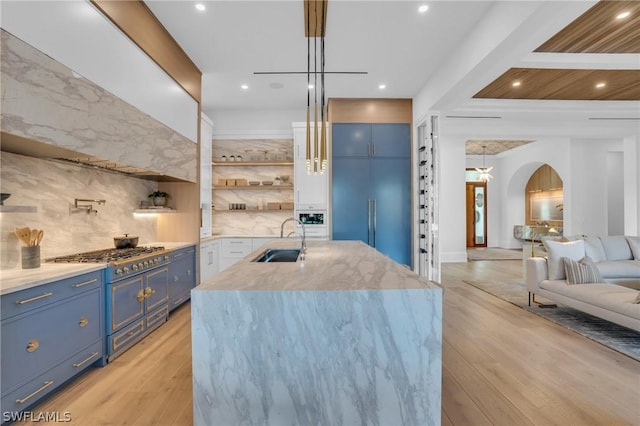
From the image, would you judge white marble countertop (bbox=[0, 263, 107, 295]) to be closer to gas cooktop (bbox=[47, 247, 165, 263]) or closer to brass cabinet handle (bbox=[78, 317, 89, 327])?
gas cooktop (bbox=[47, 247, 165, 263])

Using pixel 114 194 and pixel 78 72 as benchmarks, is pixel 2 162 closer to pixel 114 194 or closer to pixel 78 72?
pixel 78 72

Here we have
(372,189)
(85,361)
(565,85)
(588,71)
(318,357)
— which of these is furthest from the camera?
(372,189)

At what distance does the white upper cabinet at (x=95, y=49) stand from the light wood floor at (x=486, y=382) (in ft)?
7.54

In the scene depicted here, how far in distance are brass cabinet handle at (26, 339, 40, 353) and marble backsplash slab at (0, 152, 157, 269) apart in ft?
2.35

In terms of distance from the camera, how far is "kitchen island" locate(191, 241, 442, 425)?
5.16ft

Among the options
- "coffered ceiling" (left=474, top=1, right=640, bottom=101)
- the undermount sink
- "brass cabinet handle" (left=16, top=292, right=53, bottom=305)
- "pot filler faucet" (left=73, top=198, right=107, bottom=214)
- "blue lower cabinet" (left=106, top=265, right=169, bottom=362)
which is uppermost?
"coffered ceiling" (left=474, top=1, right=640, bottom=101)

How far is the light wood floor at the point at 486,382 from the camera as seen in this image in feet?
5.95

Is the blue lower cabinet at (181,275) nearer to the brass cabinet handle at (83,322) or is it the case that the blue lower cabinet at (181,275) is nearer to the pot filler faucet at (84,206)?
the pot filler faucet at (84,206)

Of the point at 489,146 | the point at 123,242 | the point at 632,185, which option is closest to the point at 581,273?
the point at 123,242

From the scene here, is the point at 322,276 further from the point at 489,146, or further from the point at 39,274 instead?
the point at 489,146

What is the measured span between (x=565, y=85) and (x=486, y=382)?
5187mm

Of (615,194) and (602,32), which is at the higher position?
(602,32)

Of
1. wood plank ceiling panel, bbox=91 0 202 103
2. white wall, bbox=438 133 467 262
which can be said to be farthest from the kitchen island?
white wall, bbox=438 133 467 262

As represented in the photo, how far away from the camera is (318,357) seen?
1.58 metres
